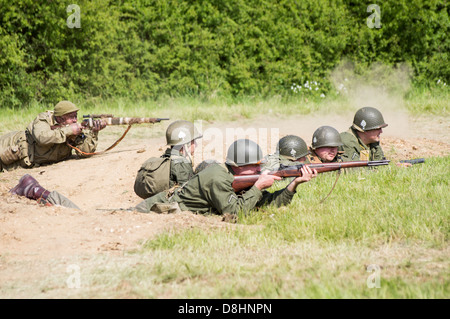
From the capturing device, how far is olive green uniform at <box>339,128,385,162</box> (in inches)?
343

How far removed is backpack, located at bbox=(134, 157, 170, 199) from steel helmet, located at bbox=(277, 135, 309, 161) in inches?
65.0

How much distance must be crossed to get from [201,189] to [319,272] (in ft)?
7.38

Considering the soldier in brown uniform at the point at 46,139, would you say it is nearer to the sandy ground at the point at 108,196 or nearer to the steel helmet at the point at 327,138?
the sandy ground at the point at 108,196

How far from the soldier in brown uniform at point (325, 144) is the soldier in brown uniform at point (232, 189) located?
1761 millimetres

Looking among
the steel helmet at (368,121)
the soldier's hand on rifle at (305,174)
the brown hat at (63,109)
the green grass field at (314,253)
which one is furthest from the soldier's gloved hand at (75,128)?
the soldier's hand on rifle at (305,174)

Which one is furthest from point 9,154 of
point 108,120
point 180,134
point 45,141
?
point 180,134

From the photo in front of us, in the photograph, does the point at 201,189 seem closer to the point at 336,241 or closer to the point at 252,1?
the point at 336,241

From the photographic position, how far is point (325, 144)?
8.28 m

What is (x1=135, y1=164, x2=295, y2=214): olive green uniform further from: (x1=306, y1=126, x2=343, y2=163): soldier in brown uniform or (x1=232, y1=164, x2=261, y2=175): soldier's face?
(x1=306, y1=126, x2=343, y2=163): soldier in brown uniform

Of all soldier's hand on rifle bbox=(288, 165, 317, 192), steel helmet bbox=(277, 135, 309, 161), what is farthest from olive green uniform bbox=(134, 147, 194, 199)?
soldier's hand on rifle bbox=(288, 165, 317, 192)

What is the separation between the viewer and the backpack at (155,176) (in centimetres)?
766

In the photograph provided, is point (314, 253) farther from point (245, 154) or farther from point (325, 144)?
point (325, 144)

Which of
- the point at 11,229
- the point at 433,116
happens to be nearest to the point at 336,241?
the point at 11,229

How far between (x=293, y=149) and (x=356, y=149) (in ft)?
3.97
